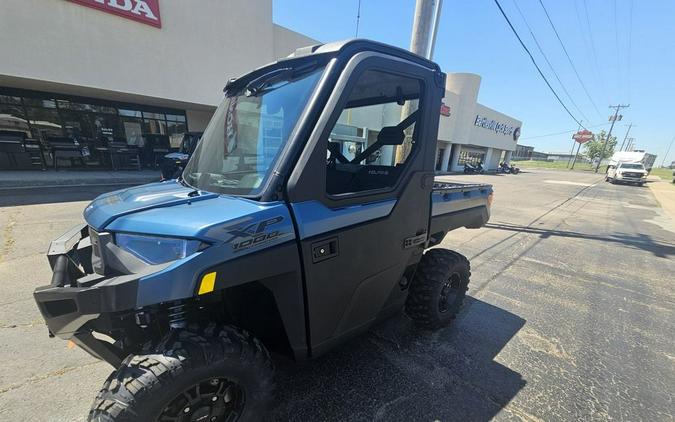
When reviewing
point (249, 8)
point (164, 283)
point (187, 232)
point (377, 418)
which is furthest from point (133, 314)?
point (249, 8)

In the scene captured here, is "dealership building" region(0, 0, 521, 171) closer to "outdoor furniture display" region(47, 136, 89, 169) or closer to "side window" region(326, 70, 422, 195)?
"outdoor furniture display" region(47, 136, 89, 169)

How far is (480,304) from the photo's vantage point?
3672 millimetres

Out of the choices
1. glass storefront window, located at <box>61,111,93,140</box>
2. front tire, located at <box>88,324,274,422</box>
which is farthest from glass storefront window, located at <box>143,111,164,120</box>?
front tire, located at <box>88,324,274,422</box>

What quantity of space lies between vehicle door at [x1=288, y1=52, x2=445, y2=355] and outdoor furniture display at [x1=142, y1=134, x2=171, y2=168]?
16.3m

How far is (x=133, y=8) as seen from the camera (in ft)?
35.5

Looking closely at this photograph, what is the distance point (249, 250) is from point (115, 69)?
13989 millimetres

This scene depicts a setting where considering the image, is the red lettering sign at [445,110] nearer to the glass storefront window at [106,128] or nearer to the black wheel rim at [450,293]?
the glass storefront window at [106,128]

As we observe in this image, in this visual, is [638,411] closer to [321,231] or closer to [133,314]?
[321,231]

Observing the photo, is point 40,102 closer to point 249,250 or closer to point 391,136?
point 391,136

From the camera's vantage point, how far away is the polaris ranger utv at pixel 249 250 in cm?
131

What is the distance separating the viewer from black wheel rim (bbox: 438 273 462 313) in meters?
3.06

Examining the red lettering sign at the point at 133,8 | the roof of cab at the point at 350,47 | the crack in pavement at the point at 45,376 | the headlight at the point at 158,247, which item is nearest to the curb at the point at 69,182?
the red lettering sign at the point at 133,8

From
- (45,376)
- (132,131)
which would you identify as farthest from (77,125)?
(45,376)

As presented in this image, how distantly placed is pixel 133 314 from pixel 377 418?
1712 mm
